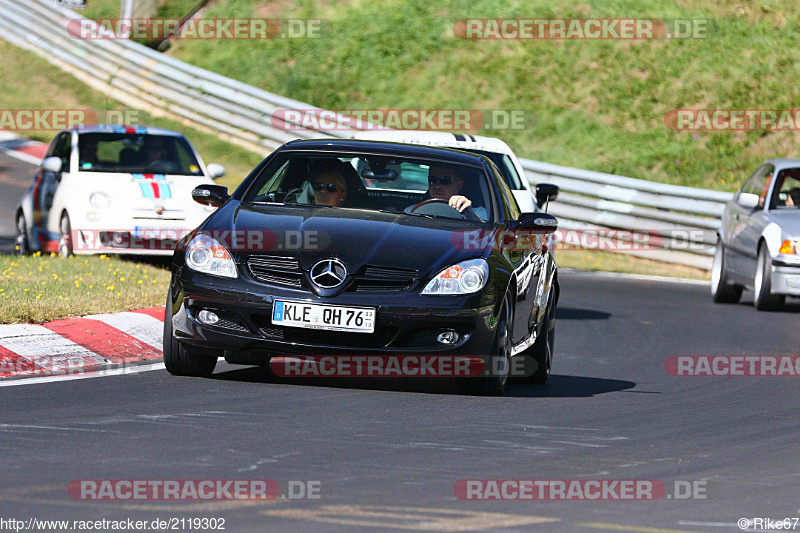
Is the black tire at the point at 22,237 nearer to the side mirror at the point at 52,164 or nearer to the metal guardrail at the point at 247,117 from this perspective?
the side mirror at the point at 52,164

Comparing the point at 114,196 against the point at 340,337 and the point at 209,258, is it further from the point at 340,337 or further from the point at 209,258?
the point at 340,337

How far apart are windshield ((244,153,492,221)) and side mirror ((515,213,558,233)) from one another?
230 mm

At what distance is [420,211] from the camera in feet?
29.9

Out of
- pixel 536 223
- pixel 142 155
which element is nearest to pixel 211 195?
pixel 536 223

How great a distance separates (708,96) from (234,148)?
807cm

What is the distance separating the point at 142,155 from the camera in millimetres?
16609

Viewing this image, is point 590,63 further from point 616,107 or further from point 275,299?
point 275,299

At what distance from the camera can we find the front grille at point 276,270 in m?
8.02

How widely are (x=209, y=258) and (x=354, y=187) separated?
1.31 meters

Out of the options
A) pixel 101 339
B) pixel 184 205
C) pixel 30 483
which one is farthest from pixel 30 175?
pixel 30 483

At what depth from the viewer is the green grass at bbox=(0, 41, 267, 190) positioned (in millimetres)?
24750

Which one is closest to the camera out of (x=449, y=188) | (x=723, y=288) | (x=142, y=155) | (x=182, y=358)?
(x=182, y=358)

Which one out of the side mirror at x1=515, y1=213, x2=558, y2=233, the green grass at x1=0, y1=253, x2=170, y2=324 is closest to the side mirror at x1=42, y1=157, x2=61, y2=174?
the green grass at x1=0, y1=253, x2=170, y2=324

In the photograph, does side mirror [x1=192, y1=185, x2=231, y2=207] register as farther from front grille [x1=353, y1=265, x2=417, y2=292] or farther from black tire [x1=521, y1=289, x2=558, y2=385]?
black tire [x1=521, y1=289, x2=558, y2=385]
